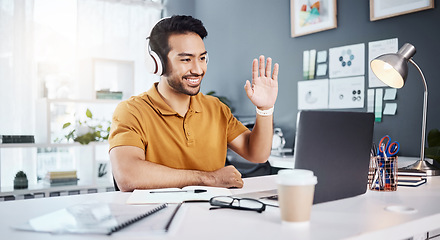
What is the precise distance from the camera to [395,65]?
1659 millimetres

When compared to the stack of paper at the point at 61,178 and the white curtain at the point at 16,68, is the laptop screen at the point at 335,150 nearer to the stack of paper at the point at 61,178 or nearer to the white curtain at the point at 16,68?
the stack of paper at the point at 61,178

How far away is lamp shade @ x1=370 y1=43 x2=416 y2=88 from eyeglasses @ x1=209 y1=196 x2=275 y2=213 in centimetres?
97

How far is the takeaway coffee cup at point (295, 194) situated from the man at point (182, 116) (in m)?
0.73

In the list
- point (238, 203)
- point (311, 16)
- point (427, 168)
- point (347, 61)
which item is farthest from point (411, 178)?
point (311, 16)

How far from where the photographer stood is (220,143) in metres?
1.88

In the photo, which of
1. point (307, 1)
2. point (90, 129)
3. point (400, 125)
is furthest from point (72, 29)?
point (400, 125)

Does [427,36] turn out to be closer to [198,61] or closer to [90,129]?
[198,61]

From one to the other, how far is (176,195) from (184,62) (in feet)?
2.36

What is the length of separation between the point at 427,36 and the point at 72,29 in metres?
3.38

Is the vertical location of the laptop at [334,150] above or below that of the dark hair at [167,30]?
below

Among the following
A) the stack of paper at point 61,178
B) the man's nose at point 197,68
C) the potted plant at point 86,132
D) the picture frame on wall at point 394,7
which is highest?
the picture frame on wall at point 394,7

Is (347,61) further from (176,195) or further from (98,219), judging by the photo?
(98,219)

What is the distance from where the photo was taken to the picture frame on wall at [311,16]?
325 cm

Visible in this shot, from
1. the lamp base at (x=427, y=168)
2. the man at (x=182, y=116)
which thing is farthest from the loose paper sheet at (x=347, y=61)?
the man at (x=182, y=116)
